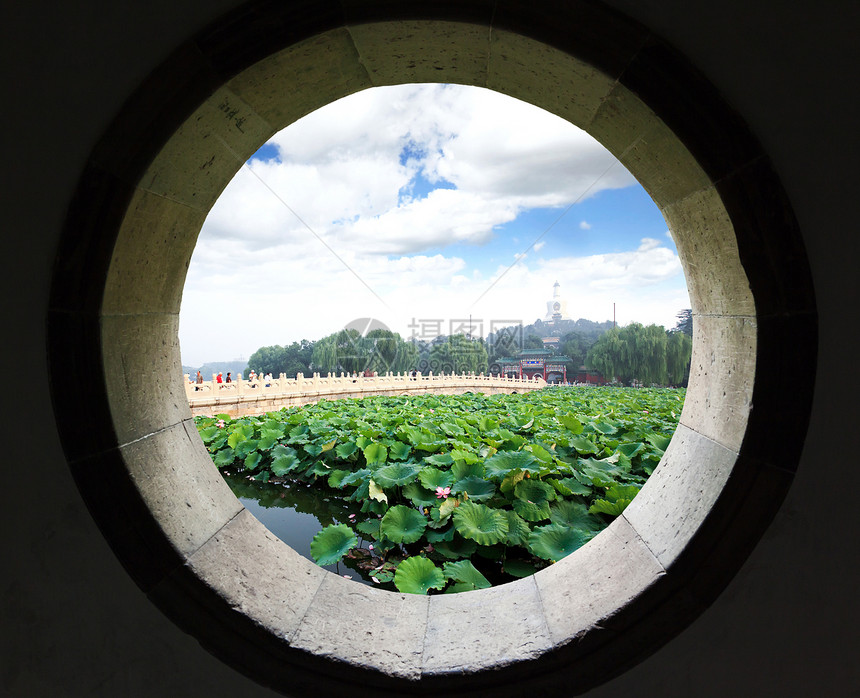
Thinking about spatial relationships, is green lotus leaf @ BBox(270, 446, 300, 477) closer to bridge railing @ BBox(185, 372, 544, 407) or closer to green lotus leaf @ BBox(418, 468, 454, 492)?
green lotus leaf @ BBox(418, 468, 454, 492)

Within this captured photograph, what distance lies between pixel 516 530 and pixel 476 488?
1.62ft

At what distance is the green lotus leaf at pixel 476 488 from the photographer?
2963mm

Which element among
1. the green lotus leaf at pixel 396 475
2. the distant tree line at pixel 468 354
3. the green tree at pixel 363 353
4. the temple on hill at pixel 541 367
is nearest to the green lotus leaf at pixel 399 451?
the green lotus leaf at pixel 396 475

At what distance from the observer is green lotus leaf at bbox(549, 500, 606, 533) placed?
270cm

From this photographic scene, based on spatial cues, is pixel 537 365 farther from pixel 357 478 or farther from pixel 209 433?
pixel 357 478

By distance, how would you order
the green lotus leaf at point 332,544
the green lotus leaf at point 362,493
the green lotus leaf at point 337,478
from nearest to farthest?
1. the green lotus leaf at point 332,544
2. the green lotus leaf at point 362,493
3. the green lotus leaf at point 337,478

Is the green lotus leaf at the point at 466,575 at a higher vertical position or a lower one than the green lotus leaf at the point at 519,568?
higher

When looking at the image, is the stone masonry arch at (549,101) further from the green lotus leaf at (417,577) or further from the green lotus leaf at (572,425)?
the green lotus leaf at (572,425)

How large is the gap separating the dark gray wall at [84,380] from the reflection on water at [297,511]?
1.52 metres

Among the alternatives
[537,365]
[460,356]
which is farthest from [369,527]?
[537,365]

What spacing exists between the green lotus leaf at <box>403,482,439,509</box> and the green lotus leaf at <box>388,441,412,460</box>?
76 centimetres

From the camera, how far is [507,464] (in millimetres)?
3174

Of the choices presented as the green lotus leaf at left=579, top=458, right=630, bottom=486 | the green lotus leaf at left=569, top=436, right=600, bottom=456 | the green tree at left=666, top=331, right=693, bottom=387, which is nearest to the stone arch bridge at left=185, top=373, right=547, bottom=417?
the green lotus leaf at left=569, top=436, right=600, bottom=456

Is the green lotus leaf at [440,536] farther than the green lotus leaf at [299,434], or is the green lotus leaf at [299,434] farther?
the green lotus leaf at [299,434]
